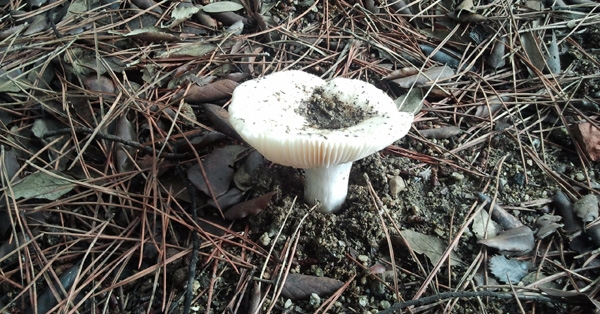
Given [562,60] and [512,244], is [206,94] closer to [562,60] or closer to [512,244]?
[512,244]

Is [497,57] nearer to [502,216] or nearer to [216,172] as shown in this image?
[502,216]

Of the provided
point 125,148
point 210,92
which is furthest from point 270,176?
point 125,148

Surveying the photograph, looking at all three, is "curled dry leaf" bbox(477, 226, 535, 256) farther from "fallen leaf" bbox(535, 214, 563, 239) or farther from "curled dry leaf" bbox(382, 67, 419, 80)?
"curled dry leaf" bbox(382, 67, 419, 80)

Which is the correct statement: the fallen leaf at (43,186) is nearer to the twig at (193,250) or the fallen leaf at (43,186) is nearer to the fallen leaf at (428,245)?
the twig at (193,250)

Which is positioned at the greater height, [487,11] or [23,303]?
[487,11]

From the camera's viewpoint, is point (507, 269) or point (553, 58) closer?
point (507, 269)

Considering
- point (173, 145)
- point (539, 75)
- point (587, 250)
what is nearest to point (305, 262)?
point (173, 145)

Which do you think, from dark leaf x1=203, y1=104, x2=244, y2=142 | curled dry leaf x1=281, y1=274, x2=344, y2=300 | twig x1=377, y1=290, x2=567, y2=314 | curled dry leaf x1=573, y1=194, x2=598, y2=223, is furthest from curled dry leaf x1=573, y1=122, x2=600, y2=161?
dark leaf x1=203, y1=104, x2=244, y2=142
